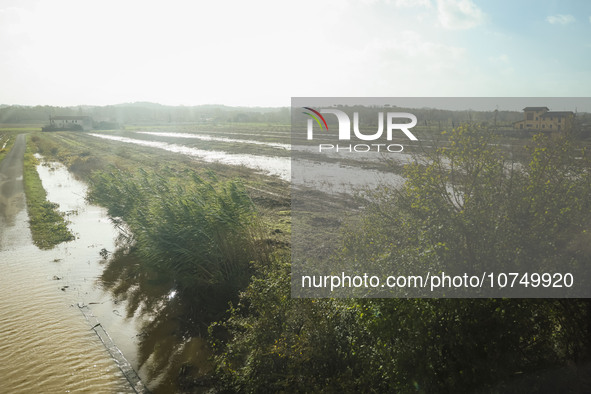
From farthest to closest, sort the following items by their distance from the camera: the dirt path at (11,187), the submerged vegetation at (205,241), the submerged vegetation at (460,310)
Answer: the dirt path at (11,187) → the submerged vegetation at (205,241) → the submerged vegetation at (460,310)

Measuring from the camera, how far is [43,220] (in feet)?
71.2

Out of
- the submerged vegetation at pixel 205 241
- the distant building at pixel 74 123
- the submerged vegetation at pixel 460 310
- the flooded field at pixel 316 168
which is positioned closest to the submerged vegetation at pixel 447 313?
the submerged vegetation at pixel 460 310

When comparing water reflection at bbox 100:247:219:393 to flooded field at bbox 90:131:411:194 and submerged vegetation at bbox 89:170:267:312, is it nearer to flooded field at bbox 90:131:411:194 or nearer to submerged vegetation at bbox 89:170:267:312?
submerged vegetation at bbox 89:170:267:312

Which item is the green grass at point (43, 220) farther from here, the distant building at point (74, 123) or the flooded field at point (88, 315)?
the distant building at point (74, 123)

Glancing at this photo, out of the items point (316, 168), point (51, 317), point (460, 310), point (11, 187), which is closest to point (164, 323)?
point (51, 317)

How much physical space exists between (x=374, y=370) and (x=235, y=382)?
9.49 feet

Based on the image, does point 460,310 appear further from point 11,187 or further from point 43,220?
point 11,187

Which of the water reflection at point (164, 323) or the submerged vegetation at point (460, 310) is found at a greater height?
the submerged vegetation at point (460, 310)

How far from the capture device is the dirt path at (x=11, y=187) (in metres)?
24.0

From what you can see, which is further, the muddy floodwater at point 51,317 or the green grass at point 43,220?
the green grass at point 43,220

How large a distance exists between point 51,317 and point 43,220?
37.0 ft

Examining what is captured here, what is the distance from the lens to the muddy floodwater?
374 inches

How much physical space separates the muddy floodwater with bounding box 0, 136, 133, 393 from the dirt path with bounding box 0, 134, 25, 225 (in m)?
2.32

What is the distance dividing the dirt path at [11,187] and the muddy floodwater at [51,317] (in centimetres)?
232
